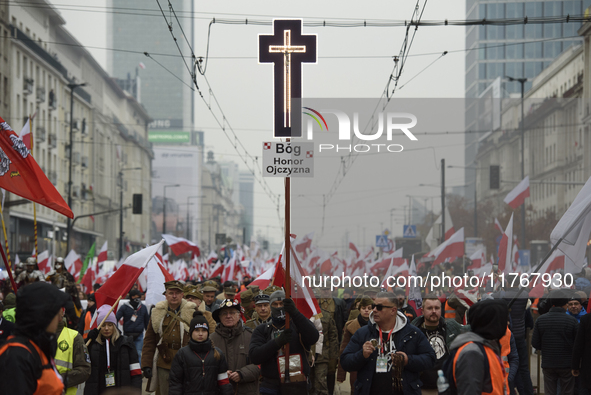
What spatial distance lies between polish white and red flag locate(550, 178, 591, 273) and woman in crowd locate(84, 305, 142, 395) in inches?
192

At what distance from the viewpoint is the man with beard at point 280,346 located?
25.5 ft

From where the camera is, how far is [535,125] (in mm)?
12445

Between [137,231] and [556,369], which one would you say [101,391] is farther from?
[137,231]

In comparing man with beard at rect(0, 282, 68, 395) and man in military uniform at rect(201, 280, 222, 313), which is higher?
man with beard at rect(0, 282, 68, 395)

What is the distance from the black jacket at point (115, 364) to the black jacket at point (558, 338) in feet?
16.4

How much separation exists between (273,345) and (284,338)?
16 centimetres

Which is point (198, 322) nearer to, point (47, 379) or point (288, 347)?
point (288, 347)

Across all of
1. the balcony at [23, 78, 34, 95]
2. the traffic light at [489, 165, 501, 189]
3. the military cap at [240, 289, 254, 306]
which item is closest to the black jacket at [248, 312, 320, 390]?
the military cap at [240, 289, 254, 306]

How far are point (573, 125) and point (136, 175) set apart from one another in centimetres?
10336

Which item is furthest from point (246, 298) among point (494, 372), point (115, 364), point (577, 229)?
point (494, 372)

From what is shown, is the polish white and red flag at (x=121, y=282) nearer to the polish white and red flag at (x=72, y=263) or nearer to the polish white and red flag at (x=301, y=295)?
the polish white and red flag at (x=301, y=295)

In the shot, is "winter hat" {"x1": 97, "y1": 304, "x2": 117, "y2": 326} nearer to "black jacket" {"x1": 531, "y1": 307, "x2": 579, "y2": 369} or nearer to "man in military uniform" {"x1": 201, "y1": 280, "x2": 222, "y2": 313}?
"man in military uniform" {"x1": 201, "y1": 280, "x2": 222, "y2": 313}

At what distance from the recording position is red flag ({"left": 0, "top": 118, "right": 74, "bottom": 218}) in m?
8.85

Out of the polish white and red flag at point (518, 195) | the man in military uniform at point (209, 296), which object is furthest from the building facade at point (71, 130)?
the polish white and red flag at point (518, 195)
